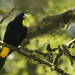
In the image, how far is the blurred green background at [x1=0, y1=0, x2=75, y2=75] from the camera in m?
5.22

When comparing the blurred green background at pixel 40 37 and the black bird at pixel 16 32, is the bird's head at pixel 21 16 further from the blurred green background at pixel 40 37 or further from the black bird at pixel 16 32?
the blurred green background at pixel 40 37

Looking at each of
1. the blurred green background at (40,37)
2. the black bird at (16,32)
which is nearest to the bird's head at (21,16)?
the black bird at (16,32)

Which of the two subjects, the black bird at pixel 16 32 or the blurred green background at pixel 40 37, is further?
the black bird at pixel 16 32

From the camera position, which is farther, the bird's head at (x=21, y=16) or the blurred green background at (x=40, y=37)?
the bird's head at (x=21, y=16)

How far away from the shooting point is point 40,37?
5.29 m

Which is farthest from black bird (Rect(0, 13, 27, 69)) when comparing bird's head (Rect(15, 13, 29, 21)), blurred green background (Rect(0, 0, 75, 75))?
blurred green background (Rect(0, 0, 75, 75))

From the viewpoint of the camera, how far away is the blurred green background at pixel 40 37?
5.22m

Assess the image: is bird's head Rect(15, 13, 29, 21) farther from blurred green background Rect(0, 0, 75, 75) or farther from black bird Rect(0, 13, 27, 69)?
blurred green background Rect(0, 0, 75, 75)

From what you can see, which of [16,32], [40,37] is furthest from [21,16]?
[40,37]

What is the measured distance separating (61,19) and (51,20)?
7.7 inches

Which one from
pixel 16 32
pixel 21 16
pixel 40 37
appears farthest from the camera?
pixel 21 16

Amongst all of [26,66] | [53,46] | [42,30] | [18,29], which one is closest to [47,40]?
[42,30]

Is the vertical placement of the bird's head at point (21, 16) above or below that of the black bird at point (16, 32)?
above

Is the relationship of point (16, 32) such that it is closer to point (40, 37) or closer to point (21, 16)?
point (21, 16)
